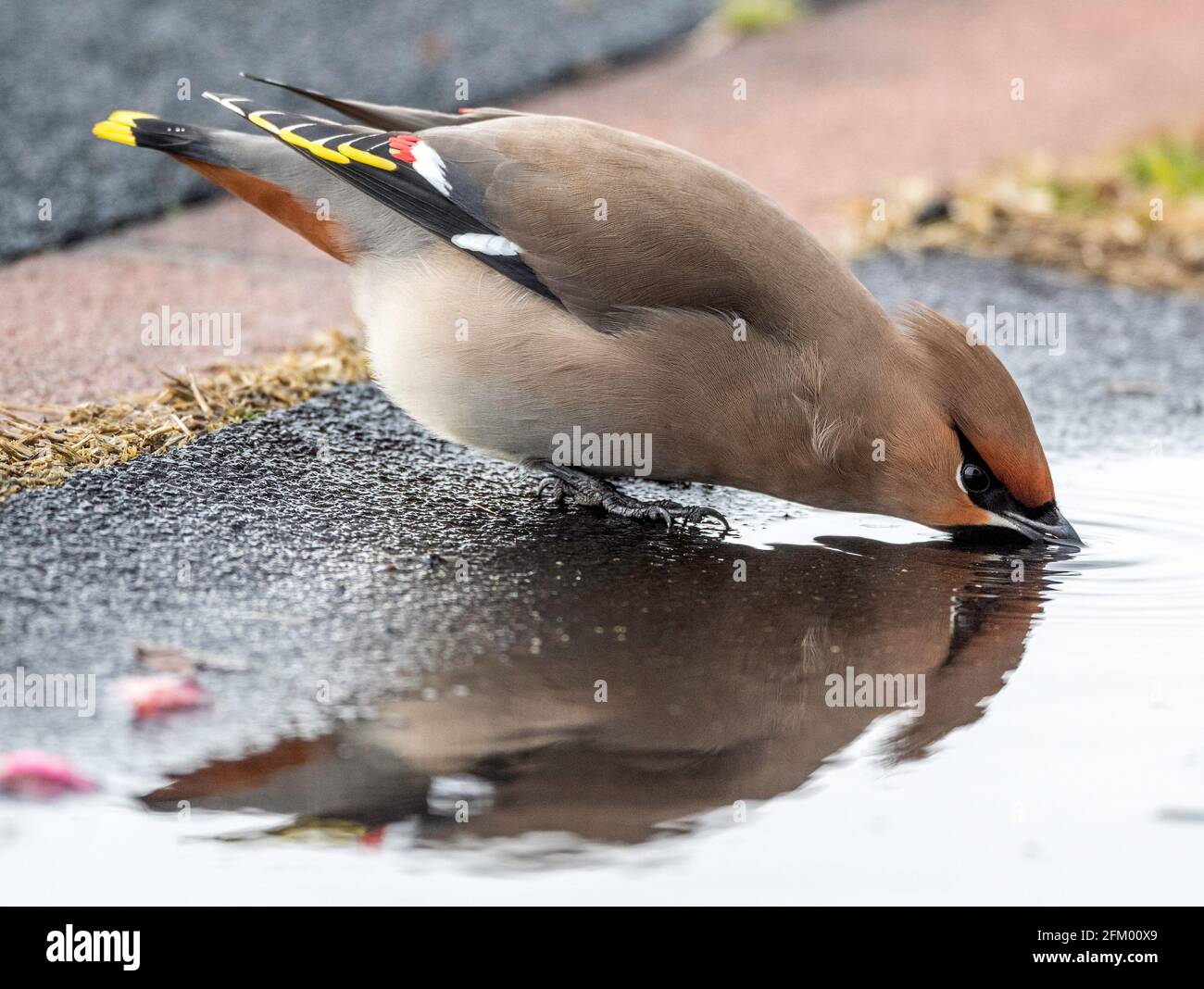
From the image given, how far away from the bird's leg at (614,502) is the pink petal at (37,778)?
5.92ft

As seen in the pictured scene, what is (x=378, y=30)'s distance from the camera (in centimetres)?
839

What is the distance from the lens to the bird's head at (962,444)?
160 inches

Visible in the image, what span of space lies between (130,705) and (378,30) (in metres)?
6.10

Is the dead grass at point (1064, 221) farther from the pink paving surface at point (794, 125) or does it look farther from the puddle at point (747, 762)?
the puddle at point (747, 762)

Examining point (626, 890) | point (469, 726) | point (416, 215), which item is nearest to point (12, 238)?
point (416, 215)

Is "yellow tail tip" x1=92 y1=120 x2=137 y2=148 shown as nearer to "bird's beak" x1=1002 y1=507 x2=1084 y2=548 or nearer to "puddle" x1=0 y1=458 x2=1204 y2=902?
"puddle" x1=0 y1=458 x2=1204 y2=902

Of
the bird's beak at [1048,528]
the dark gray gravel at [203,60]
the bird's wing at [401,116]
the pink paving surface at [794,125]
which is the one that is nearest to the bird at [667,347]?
the bird's beak at [1048,528]

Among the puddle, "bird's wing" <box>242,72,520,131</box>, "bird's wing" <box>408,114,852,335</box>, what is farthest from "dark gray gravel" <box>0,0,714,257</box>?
the puddle

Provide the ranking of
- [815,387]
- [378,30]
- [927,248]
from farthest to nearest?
[378,30] → [927,248] → [815,387]

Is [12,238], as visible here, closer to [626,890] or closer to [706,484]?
[706,484]

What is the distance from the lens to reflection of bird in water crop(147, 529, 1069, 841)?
2773 millimetres
